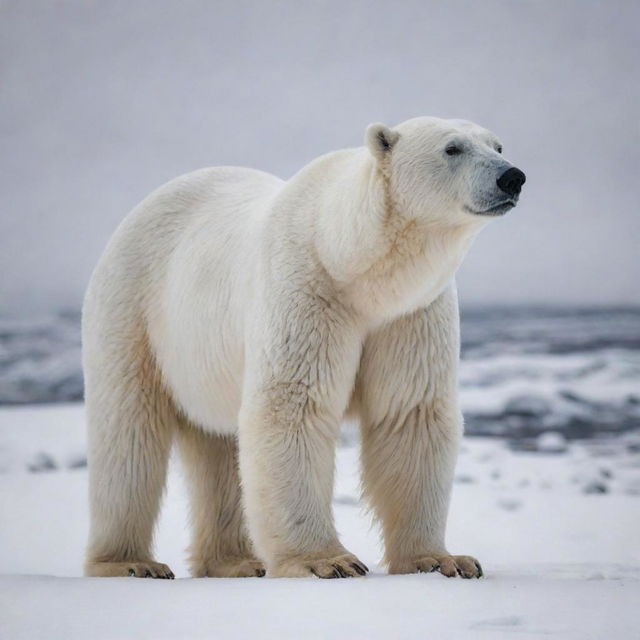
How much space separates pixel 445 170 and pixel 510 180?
24cm

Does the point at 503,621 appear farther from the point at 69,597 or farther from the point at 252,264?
the point at 252,264

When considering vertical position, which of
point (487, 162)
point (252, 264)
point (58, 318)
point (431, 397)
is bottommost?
point (58, 318)

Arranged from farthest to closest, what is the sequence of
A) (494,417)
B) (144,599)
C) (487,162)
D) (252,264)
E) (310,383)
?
(494,417), (252,264), (310,383), (487,162), (144,599)

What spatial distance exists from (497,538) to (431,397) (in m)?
2.57

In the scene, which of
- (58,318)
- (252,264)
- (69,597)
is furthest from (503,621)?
(58,318)

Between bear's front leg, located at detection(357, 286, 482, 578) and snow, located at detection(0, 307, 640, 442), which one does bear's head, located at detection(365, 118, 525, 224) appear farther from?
snow, located at detection(0, 307, 640, 442)

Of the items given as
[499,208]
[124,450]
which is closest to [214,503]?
[124,450]

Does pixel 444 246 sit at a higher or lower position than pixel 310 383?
higher

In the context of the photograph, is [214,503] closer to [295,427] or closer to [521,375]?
[295,427]

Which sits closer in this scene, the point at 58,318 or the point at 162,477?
the point at 162,477

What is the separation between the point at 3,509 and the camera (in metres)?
6.53

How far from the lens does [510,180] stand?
126 inches

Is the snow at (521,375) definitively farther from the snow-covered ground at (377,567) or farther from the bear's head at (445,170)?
the bear's head at (445,170)

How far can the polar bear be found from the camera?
3.40 m
